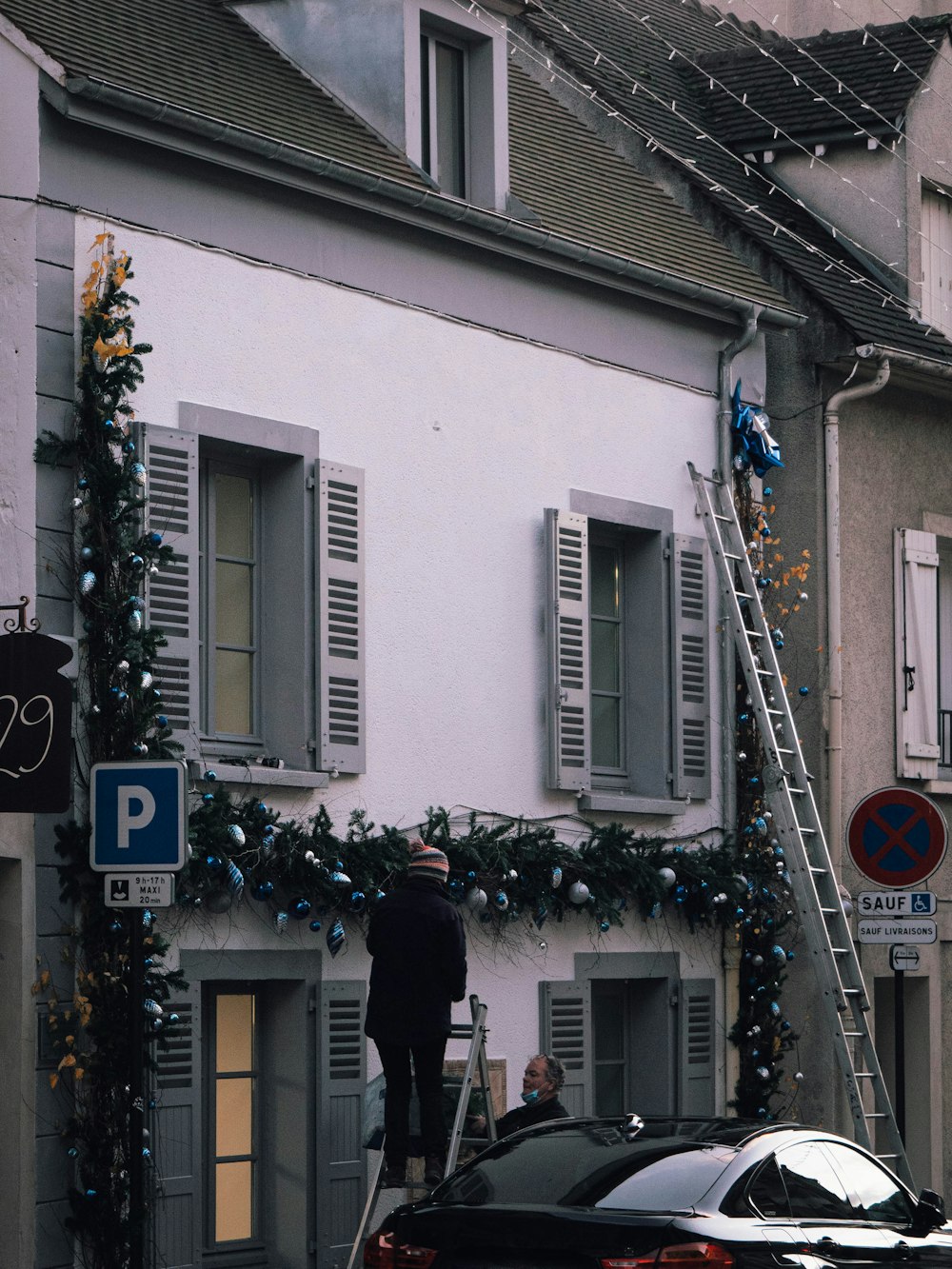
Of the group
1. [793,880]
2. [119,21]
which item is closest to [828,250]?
[793,880]

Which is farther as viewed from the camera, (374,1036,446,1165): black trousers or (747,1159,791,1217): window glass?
(374,1036,446,1165): black trousers

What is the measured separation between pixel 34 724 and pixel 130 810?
0.56 meters

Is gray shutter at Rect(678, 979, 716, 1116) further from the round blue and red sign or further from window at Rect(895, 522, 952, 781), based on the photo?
window at Rect(895, 522, 952, 781)

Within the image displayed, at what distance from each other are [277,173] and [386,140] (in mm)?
1567

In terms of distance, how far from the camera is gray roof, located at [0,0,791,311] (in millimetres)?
13484

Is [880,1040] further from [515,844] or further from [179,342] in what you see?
[179,342]

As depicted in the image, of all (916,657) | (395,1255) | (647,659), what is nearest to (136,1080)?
(395,1255)

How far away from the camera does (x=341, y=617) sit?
45.9 ft

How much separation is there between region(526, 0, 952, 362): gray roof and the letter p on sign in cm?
857

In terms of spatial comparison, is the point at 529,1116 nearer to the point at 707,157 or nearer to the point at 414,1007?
the point at 414,1007

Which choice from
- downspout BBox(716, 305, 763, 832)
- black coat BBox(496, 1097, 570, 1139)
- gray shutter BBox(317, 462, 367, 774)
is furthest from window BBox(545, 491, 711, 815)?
black coat BBox(496, 1097, 570, 1139)

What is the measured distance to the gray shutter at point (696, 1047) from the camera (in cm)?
1636

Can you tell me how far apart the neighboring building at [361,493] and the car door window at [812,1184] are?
391 centimetres

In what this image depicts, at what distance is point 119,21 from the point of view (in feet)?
46.8
